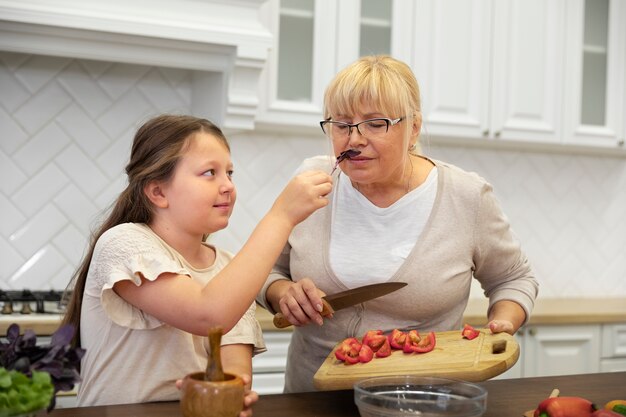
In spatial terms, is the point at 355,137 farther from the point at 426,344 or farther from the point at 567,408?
the point at 567,408

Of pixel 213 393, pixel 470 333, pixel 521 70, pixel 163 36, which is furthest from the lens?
pixel 521 70

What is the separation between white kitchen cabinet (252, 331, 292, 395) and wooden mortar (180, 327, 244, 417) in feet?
5.49

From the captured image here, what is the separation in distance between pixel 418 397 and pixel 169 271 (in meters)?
0.45

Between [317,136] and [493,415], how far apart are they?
6.54 feet

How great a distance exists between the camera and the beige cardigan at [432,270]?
1648mm

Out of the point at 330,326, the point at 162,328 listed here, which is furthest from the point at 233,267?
the point at 330,326

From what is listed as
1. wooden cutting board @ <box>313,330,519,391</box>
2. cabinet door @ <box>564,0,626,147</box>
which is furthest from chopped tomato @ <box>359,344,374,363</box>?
cabinet door @ <box>564,0,626,147</box>

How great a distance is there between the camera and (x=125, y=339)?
137 cm

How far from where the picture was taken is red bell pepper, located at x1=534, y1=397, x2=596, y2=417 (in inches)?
42.8

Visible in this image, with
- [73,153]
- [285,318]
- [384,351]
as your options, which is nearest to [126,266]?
[285,318]

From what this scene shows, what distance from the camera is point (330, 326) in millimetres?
1669

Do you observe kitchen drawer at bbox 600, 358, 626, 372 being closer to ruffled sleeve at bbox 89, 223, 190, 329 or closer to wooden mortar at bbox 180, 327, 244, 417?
ruffled sleeve at bbox 89, 223, 190, 329

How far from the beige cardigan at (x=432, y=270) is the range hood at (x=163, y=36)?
36.2 inches

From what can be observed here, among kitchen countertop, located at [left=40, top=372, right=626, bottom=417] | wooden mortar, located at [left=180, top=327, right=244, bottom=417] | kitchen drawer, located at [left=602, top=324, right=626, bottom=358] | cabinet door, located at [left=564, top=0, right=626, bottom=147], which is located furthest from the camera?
cabinet door, located at [left=564, top=0, right=626, bottom=147]
